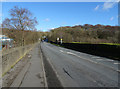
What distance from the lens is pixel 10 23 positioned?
58.6ft

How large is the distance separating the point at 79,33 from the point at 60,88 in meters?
71.4

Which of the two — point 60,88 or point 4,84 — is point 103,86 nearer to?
point 60,88

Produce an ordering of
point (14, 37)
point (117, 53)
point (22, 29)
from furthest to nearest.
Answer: point (22, 29) < point (14, 37) < point (117, 53)

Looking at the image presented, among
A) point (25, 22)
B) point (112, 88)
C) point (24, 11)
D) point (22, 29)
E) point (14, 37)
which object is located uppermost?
point (24, 11)

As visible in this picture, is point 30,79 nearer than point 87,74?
Yes

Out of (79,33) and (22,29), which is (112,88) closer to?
(22,29)

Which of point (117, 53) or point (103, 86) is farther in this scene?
point (117, 53)

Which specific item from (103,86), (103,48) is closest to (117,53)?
(103,48)

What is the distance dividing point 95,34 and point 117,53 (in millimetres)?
47617

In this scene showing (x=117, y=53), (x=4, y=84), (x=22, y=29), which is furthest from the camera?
(x=22, y=29)

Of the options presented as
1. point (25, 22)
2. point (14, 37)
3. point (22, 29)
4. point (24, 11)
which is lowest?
point (14, 37)

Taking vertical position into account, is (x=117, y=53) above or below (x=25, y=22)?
below

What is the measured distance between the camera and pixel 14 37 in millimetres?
16719

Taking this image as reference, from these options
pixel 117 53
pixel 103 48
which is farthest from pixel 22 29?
pixel 117 53
